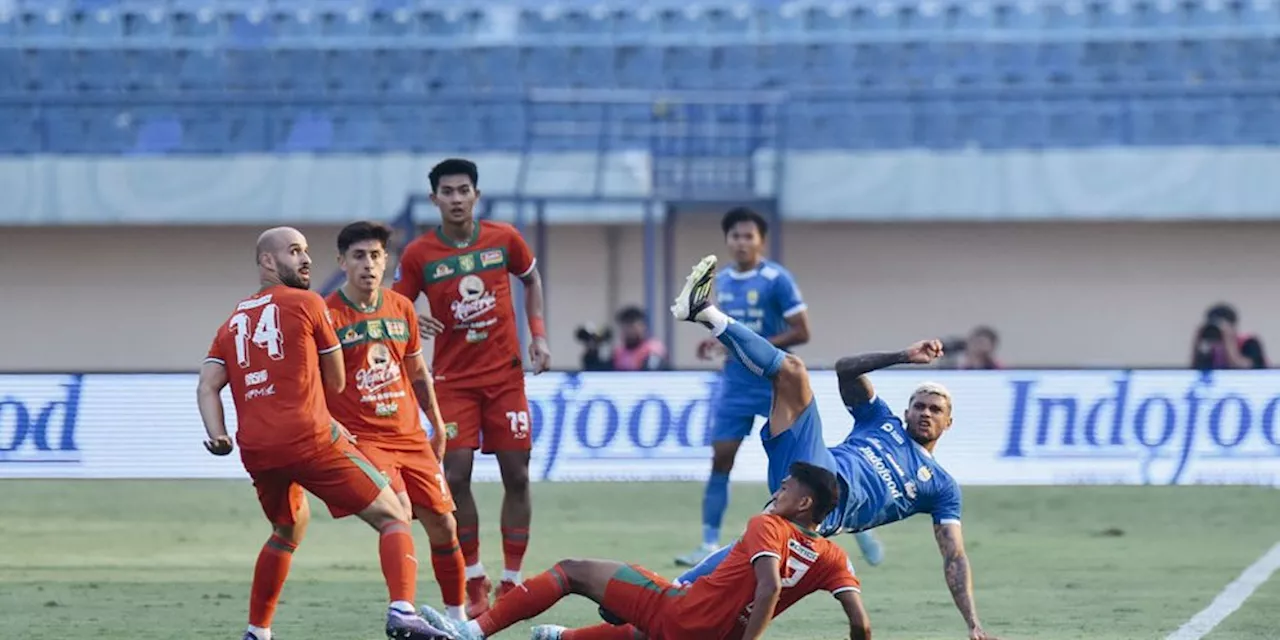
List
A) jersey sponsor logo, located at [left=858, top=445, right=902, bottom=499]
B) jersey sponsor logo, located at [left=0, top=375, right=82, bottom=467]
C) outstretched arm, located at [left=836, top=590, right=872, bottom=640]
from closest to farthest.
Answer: outstretched arm, located at [left=836, top=590, right=872, bottom=640]
jersey sponsor logo, located at [left=858, top=445, right=902, bottom=499]
jersey sponsor logo, located at [left=0, top=375, right=82, bottom=467]

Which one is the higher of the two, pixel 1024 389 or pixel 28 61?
pixel 28 61

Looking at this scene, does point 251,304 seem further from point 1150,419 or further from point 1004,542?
point 1150,419

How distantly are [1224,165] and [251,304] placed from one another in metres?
16.3

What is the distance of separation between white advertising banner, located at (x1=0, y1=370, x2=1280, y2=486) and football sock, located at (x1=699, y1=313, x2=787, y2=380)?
6.21 metres

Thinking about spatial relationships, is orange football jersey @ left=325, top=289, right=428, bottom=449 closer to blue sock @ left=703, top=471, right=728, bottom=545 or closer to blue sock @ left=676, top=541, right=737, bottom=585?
blue sock @ left=676, top=541, right=737, bottom=585

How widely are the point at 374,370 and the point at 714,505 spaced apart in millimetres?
3770

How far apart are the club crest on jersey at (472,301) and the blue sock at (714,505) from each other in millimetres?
2620

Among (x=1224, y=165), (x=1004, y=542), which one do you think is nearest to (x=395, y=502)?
(x=1004, y=542)

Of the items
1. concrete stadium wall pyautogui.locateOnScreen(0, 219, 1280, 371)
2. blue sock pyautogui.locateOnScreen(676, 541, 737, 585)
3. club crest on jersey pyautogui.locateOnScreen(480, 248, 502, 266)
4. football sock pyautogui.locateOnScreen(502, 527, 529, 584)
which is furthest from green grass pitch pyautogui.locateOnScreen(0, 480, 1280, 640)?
concrete stadium wall pyautogui.locateOnScreen(0, 219, 1280, 371)

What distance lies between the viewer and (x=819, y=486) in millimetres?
7535

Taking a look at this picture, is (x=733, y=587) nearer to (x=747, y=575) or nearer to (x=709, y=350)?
(x=747, y=575)

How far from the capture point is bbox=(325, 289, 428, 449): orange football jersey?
8.66 meters

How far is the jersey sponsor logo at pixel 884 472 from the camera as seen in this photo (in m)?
8.68

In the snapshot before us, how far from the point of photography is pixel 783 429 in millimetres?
8570
